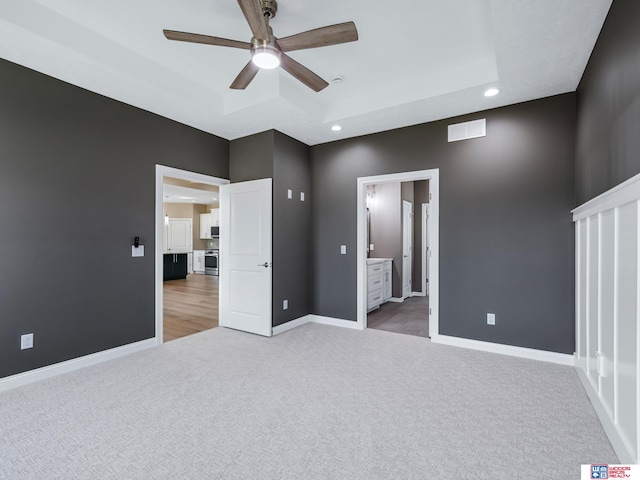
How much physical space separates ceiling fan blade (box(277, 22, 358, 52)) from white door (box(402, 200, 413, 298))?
475 centimetres

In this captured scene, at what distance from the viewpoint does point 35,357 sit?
2693 millimetres

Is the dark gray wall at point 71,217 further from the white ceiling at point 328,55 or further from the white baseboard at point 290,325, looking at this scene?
the white baseboard at point 290,325

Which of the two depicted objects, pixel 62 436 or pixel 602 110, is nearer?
pixel 62 436

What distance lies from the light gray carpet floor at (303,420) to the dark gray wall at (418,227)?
3.87 metres

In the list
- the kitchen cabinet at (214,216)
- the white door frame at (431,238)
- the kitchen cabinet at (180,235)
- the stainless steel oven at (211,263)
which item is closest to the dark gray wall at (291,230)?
the white door frame at (431,238)

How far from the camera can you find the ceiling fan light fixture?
206 centimetres

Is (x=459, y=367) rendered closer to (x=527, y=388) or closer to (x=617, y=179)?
(x=527, y=388)

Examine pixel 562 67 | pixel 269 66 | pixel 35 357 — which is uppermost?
pixel 562 67

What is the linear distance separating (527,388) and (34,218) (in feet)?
14.9

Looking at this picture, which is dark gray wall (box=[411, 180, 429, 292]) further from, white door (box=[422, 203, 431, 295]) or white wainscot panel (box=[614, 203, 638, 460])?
white wainscot panel (box=[614, 203, 638, 460])

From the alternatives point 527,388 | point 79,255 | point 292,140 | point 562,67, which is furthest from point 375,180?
point 79,255

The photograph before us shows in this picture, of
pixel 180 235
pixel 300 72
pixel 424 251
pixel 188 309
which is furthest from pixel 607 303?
pixel 180 235

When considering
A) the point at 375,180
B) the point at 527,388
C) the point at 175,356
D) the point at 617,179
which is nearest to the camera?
the point at 617,179
